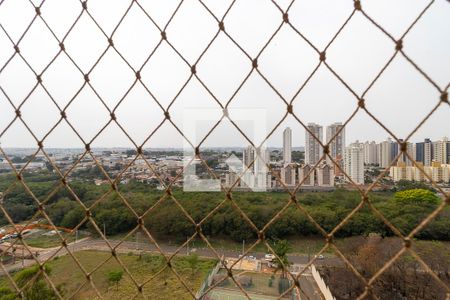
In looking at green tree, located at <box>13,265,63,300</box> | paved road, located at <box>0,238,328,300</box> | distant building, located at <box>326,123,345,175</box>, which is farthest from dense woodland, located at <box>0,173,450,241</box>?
Result: distant building, located at <box>326,123,345,175</box>

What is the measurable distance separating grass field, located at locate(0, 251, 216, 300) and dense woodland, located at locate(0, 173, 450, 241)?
102 cm

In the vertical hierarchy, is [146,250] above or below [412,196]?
below

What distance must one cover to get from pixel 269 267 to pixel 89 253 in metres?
4.55

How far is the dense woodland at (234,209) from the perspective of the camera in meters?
4.15

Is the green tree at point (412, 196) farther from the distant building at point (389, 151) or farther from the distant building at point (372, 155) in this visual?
the distant building at point (389, 151)

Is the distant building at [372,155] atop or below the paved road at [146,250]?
atop

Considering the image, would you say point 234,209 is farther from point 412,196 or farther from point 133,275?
point 412,196


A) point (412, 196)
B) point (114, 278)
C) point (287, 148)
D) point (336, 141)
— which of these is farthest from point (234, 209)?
point (336, 141)

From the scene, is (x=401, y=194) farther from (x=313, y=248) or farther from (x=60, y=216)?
(x=60, y=216)

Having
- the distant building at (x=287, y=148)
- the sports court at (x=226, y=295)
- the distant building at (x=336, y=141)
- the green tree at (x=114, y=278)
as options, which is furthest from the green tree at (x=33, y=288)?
the distant building at (x=336, y=141)

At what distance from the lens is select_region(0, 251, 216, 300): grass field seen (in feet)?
19.9

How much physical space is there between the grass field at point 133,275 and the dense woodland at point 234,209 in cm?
102

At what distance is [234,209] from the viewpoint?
5965 mm

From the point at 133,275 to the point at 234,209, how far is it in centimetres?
282
